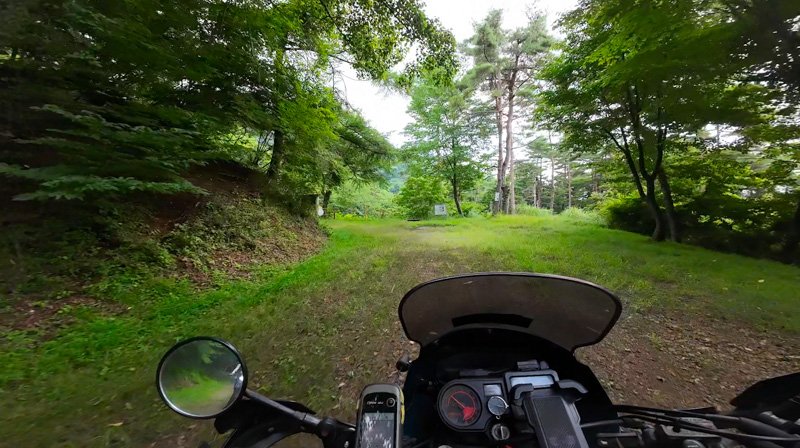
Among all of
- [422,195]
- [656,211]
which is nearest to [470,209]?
[422,195]

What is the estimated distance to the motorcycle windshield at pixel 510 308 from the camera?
1.15 meters

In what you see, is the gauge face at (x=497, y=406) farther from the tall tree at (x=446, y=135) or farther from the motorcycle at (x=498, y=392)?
the tall tree at (x=446, y=135)

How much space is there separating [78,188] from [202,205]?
94.9 inches

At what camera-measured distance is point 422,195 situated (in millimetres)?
18969

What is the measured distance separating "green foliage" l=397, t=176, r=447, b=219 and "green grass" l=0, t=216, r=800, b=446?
12.7 meters

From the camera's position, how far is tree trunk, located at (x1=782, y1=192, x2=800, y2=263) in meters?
4.89

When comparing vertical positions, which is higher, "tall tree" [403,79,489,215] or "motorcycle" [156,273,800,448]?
"tall tree" [403,79,489,215]

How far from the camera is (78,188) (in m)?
3.15

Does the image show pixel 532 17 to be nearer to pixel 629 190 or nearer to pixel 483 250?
pixel 629 190

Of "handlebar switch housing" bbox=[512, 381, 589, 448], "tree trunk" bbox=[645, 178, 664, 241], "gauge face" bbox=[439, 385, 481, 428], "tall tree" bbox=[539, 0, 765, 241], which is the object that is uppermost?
"tall tree" bbox=[539, 0, 765, 241]

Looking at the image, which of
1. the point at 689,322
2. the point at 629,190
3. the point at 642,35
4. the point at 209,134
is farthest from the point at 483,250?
the point at 629,190

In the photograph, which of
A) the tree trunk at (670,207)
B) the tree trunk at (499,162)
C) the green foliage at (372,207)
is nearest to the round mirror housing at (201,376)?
the tree trunk at (670,207)

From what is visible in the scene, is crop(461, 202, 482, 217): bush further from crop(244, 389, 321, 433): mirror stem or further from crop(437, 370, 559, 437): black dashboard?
crop(244, 389, 321, 433): mirror stem

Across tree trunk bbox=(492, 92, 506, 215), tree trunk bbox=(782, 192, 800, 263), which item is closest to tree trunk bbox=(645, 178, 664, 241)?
tree trunk bbox=(782, 192, 800, 263)
